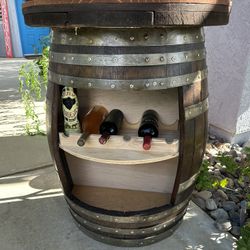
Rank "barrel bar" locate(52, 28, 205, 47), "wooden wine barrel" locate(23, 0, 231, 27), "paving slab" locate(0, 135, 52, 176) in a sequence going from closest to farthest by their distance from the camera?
"wooden wine barrel" locate(23, 0, 231, 27) < "barrel bar" locate(52, 28, 205, 47) < "paving slab" locate(0, 135, 52, 176)

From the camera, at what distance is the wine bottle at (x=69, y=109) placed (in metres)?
1.49

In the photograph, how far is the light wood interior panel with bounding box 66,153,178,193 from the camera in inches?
73.0

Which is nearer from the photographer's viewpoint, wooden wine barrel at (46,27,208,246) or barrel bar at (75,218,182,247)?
wooden wine barrel at (46,27,208,246)

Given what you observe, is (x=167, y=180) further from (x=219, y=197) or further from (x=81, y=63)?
(x=81, y=63)

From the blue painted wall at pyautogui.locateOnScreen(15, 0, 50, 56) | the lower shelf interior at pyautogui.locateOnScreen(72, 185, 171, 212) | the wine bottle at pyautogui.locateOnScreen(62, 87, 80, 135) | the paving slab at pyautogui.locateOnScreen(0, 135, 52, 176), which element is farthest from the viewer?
the blue painted wall at pyautogui.locateOnScreen(15, 0, 50, 56)

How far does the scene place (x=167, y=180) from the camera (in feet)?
6.06

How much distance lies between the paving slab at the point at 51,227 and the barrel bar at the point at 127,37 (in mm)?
1068

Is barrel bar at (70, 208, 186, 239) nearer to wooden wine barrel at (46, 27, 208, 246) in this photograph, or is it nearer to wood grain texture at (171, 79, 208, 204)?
wooden wine barrel at (46, 27, 208, 246)

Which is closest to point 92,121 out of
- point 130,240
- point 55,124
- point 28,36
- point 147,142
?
point 55,124

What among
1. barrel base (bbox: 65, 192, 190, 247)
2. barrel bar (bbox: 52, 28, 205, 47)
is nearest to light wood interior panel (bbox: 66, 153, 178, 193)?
barrel base (bbox: 65, 192, 190, 247)

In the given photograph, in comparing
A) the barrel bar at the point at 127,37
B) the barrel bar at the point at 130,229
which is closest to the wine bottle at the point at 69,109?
the barrel bar at the point at 127,37

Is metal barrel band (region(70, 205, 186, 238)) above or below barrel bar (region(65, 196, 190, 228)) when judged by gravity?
below

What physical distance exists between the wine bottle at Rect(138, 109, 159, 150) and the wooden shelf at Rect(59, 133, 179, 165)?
4cm

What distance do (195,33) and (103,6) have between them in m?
0.45
